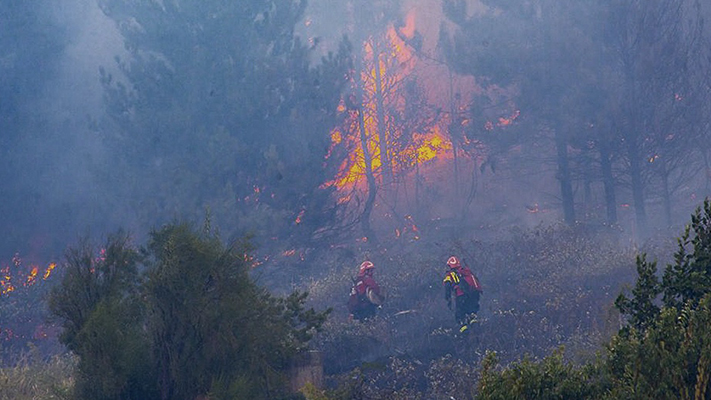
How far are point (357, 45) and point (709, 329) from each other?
2469cm

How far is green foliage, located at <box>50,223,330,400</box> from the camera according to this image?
5047mm

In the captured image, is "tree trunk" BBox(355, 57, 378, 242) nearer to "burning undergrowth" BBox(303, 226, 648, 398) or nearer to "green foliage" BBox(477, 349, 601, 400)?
"burning undergrowth" BBox(303, 226, 648, 398)

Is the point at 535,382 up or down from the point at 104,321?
down

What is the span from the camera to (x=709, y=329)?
3.04 metres

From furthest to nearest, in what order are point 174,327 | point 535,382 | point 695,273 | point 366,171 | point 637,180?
point 366,171 < point 637,180 < point 174,327 < point 695,273 < point 535,382

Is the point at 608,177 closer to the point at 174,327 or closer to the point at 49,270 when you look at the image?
the point at 49,270

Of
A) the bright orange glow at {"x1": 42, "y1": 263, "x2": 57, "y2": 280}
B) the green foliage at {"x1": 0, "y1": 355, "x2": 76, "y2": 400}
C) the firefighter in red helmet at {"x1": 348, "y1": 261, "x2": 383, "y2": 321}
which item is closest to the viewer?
the green foliage at {"x1": 0, "y1": 355, "x2": 76, "y2": 400}

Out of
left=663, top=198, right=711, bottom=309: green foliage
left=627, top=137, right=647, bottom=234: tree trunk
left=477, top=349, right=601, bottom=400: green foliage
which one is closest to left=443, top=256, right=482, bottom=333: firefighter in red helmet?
left=663, top=198, right=711, bottom=309: green foliage

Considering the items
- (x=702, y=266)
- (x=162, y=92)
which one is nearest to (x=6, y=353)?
(x=162, y=92)

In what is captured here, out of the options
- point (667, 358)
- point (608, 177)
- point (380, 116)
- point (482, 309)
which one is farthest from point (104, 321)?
point (380, 116)

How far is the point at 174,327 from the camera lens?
533 cm

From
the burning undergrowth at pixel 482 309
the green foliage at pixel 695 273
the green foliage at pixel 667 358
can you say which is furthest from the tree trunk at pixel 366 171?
the green foliage at pixel 667 358

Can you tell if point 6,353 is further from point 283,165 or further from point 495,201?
point 495,201

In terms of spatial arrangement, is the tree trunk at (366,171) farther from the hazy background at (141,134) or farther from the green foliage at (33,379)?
the green foliage at (33,379)
